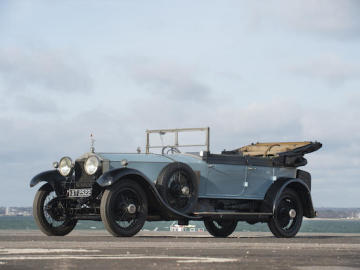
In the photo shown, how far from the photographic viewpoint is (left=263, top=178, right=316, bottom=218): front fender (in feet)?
54.4

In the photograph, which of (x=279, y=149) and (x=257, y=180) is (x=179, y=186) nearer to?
(x=257, y=180)

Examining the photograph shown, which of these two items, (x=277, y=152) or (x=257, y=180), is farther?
(x=277, y=152)

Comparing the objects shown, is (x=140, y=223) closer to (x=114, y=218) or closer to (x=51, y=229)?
(x=114, y=218)

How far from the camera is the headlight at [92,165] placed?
14489mm

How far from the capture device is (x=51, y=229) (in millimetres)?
15312

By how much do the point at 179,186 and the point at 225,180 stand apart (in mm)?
1539

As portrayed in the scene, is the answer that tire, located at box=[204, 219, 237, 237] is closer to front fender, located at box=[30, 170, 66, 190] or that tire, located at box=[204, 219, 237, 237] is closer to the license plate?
front fender, located at box=[30, 170, 66, 190]

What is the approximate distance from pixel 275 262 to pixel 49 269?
7.99 ft

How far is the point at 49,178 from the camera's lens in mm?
15312

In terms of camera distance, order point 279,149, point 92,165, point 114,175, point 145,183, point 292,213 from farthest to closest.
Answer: point 279,149
point 292,213
point 92,165
point 145,183
point 114,175

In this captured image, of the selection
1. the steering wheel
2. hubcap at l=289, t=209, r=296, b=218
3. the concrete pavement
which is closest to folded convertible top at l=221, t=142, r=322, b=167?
the steering wheel

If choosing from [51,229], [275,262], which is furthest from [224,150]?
[275,262]

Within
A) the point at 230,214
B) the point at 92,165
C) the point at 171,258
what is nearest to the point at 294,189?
the point at 230,214

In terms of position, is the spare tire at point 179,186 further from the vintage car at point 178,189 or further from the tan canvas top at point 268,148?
the tan canvas top at point 268,148
